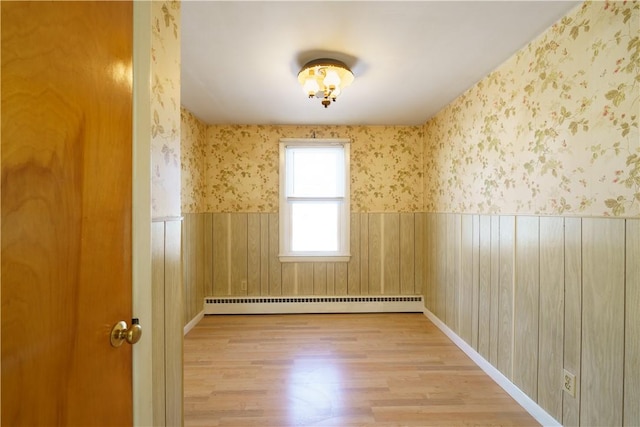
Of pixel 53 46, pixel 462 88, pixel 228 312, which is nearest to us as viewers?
pixel 53 46

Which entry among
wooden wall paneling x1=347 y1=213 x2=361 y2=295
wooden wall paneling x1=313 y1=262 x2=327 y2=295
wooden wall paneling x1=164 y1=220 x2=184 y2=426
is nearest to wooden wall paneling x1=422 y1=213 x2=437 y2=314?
wooden wall paneling x1=347 y1=213 x2=361 y2=295

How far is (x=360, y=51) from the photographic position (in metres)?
1.90

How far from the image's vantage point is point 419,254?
3570 millimetres

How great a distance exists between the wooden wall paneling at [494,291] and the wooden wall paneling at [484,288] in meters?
0.04

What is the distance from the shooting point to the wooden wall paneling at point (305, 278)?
3.54 m

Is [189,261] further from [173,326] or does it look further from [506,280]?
[506,280]

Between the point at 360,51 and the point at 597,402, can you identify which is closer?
the point at 597,402

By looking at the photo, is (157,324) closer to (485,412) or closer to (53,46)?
(53,46)

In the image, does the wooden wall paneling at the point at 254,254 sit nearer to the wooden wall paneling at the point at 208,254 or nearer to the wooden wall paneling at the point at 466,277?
the wooden wall paneling at the point at 208,254

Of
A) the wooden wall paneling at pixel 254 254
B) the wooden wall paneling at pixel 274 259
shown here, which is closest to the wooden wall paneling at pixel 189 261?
the wooden wall paneling at pixel 254 254

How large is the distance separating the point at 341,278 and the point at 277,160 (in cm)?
170

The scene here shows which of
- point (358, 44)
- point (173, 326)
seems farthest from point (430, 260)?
point (173, 326)

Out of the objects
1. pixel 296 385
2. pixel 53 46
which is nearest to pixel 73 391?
pixel 53 46

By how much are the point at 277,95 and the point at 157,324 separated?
222 cm
